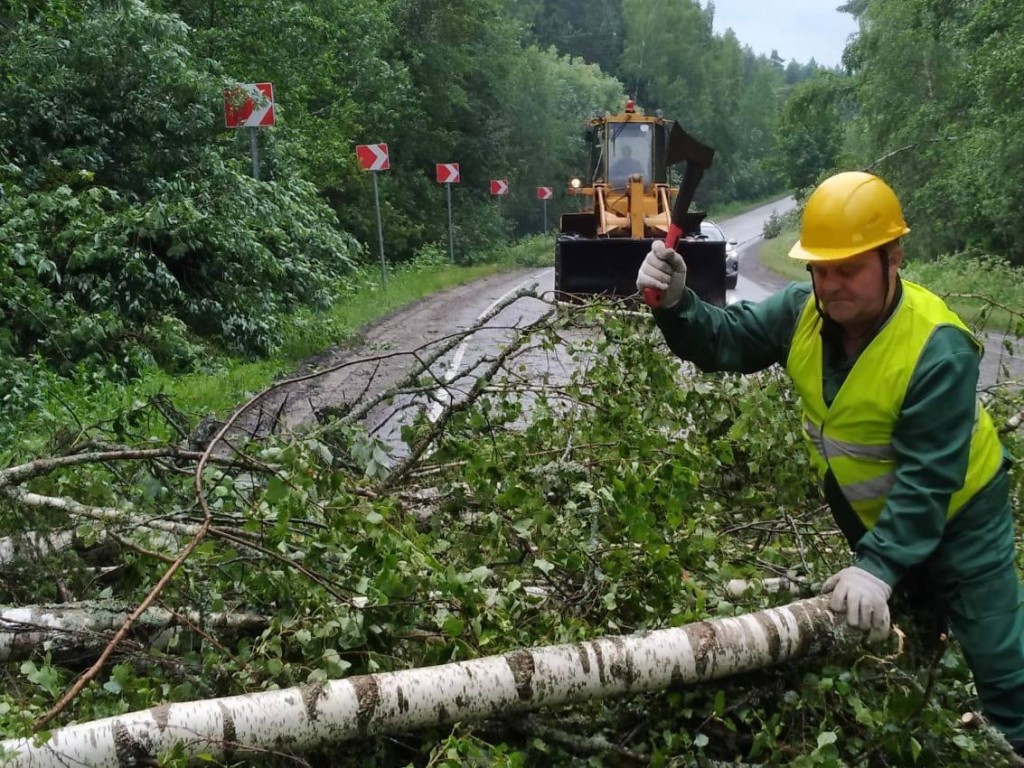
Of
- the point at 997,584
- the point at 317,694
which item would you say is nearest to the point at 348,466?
the point at 317,694

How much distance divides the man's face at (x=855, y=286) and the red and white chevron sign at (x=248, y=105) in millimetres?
9051

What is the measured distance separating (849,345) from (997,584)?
0.72 m

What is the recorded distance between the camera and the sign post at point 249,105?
10648 mm

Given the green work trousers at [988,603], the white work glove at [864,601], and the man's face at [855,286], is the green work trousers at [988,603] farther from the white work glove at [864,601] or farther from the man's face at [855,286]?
the man's face at [855,286]

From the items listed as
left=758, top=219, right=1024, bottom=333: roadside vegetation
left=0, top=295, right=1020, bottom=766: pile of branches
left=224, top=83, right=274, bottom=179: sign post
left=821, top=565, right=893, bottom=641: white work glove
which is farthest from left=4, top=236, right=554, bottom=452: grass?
left=758, top=219, right=1024, bottom=333: roadside vegetation

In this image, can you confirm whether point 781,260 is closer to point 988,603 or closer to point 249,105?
point 249,105

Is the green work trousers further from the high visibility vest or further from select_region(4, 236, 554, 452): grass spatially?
select_region(4, 236, 554, 452): grass

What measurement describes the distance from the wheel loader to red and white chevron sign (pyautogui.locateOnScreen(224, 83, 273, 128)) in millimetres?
3688

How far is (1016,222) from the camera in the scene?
19.0 metres

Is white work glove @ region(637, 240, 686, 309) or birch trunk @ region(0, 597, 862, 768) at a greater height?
white work glove @ region(637, 240, 686, 309)

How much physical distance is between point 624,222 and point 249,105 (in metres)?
6.64

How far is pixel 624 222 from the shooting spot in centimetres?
1554

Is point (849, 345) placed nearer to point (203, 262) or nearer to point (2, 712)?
point (2, 712)

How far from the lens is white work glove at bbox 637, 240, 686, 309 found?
9.74 ft
